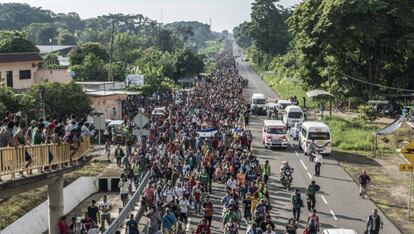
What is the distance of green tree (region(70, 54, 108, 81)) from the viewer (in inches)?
2625

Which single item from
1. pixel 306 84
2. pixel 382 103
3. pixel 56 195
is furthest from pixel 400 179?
pixel 306 84

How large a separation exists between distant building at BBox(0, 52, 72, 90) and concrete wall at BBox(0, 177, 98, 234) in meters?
24.8

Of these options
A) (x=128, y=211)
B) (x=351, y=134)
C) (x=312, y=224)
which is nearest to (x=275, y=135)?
(x=351, y=134)

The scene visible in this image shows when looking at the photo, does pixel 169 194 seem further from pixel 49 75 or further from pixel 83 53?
pixel 83 53

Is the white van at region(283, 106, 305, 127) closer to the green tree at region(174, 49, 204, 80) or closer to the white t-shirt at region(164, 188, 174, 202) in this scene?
the white t-shirt at region(164, 188, 174, 202)

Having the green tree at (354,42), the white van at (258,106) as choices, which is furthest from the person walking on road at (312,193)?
the white van at (258,106)

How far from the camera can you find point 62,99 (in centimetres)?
3528

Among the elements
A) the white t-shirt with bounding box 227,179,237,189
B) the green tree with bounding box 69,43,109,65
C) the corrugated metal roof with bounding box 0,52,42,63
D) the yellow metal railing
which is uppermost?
the green tree with bounding box 69,43,109,65

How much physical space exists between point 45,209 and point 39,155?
18.4 ft

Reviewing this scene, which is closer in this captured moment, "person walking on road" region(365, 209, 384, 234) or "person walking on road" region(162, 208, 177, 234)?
"person walking on road" region(162, 208, 177, 234)

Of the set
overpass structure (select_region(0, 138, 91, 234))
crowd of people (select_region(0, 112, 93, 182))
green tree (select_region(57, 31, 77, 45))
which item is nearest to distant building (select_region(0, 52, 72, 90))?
overpass structure (select_region(0, 138, 91, 234))

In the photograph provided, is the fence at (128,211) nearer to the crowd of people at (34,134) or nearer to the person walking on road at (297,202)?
the crowd of people at (34,134)

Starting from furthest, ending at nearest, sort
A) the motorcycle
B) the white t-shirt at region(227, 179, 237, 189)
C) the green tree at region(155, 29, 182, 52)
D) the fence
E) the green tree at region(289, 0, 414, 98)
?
1. the green tree at region(155, 29, 182, 52)
2. the green tree at region(289, 0, 414, 98)
3. the motorcycle
4. the white t-shirt at region(227, 179, 237, 189)
5. the fence

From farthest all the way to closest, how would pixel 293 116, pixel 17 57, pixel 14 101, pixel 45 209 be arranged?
pixel 17 57, pixel 293 116, pixel 14 101, pixel 45 209
